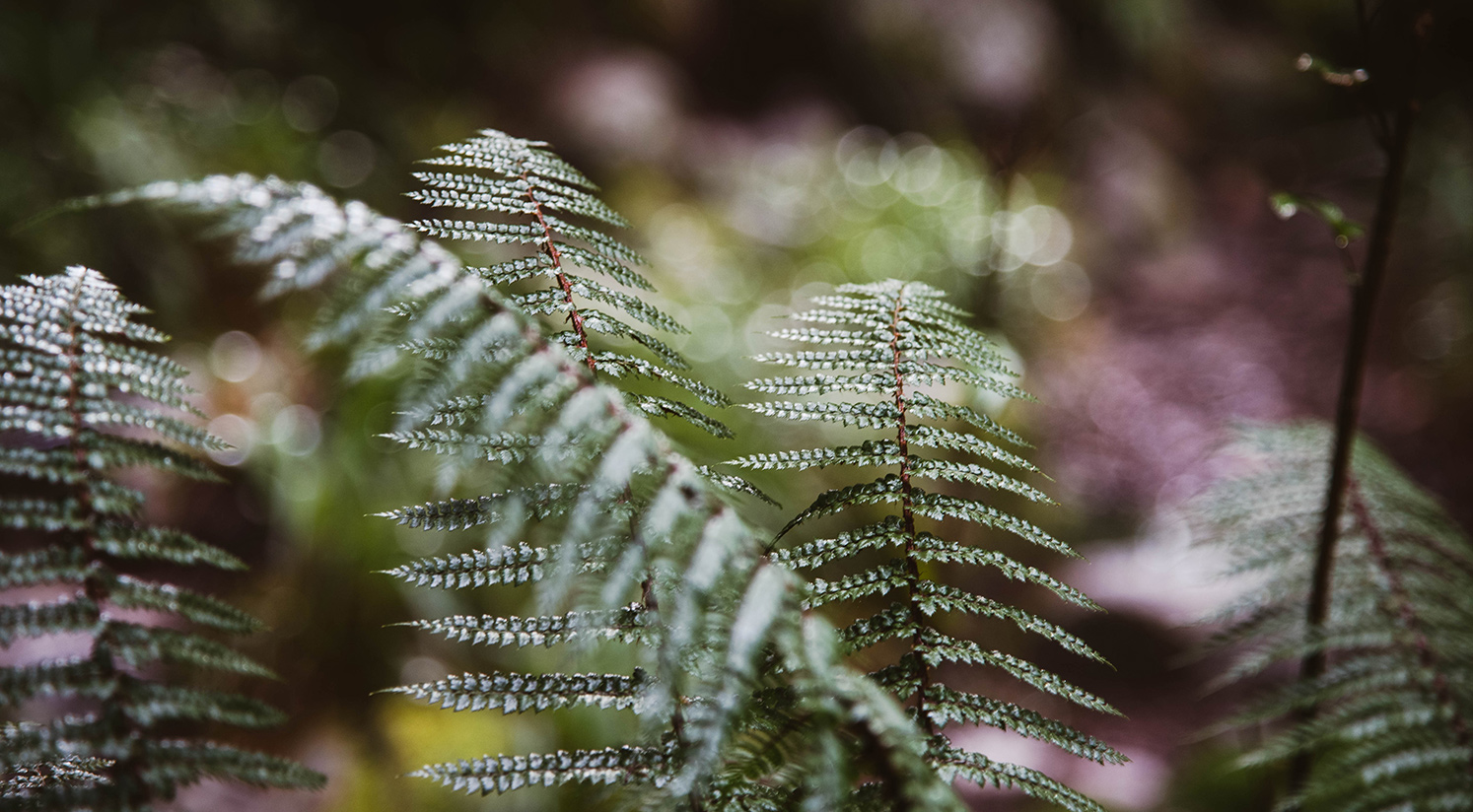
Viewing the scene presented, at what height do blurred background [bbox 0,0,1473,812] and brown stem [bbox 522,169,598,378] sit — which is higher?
blurred background [bbox 0,0,1473,812]

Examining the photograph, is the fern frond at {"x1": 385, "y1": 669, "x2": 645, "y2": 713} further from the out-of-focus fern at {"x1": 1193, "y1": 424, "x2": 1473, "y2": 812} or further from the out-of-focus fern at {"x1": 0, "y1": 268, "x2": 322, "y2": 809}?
the out-of-focus fern at {"x1": 1193, "y1": 424, "x2": 1473, "y2": 812}

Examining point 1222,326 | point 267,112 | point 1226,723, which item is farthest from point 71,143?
point 1222,326

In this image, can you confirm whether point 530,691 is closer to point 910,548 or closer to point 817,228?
point 910,548

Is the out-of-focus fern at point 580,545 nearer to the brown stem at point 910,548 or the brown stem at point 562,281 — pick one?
the brown stem at point 562,281

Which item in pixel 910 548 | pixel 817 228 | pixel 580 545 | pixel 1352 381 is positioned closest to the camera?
pixel 580 545

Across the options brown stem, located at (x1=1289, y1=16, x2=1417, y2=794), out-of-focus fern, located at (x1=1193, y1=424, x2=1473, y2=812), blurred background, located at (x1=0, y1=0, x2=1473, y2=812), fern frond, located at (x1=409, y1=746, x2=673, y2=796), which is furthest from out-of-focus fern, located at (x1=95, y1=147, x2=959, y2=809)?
blurred background, located at (x1=0, y1=0, x2=1473, y2=812)

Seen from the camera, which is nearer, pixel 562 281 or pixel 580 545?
pixel 580 545

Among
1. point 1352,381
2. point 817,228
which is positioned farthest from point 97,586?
point 817,228
